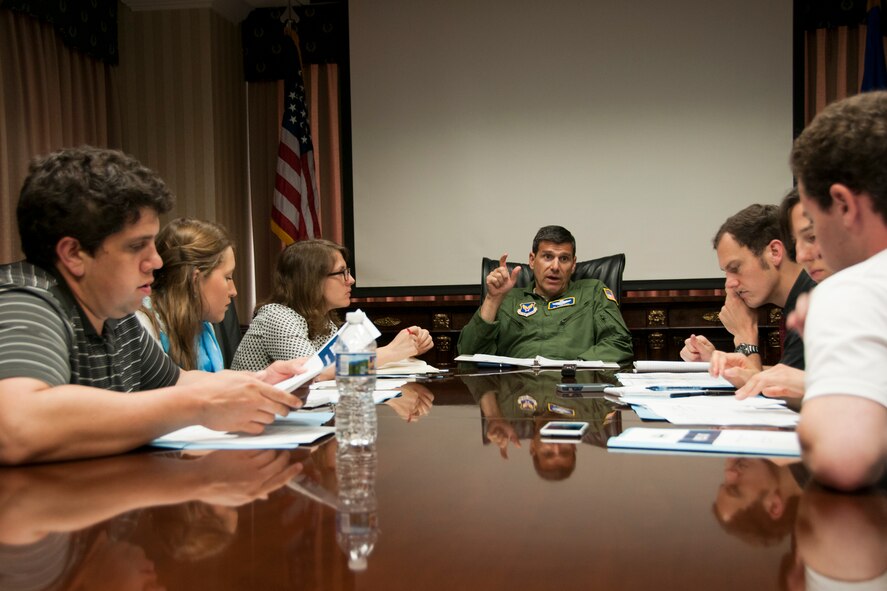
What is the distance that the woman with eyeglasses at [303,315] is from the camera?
8.82ft

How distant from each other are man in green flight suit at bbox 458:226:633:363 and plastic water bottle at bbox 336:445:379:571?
7.44ft

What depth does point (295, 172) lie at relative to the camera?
527cm

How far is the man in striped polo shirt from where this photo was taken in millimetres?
1125

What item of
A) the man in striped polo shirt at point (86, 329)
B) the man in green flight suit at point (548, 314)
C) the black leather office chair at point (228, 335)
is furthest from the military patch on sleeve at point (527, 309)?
the man in striped polo shirt at point (86, 329)

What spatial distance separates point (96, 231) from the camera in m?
1.33

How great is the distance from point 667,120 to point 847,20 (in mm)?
1241

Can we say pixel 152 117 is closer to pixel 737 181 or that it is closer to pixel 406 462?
pixel 737 181

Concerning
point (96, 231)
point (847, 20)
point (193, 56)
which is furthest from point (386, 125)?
point (96, 231)

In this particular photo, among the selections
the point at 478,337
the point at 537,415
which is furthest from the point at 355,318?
the point at 478,337

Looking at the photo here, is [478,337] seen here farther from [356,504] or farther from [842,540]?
[842,540]

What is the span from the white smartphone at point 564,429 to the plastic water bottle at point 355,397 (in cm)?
30

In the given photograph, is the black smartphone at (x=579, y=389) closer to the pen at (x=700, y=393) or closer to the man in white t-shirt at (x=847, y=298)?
the pen at (x=700, y=393)

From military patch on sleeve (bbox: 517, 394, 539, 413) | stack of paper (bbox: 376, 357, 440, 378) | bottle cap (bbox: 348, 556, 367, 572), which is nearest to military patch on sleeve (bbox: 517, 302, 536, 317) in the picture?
stack of paper (bbox: 376, 357, 440, 378)

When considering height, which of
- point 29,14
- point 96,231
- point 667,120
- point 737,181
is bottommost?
point 96,231
